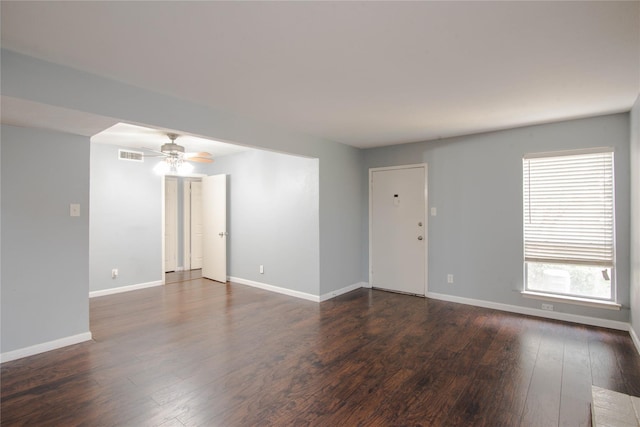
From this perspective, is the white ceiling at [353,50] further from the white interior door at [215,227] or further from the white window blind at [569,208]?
the white interior door at [215,227]

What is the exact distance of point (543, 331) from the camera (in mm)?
3504

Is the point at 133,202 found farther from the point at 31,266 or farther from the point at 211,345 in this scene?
the point at 211,345

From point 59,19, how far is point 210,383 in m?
2.58

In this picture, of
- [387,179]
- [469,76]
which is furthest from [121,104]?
→ [387,179]

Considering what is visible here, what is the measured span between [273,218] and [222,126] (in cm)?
219

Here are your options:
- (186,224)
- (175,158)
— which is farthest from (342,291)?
(186,224)

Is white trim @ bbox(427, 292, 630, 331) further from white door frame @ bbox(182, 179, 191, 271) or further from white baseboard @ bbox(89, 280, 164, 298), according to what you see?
white door frame @ bbox(182, 179, 191, 271)

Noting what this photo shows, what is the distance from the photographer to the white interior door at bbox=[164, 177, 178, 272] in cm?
704

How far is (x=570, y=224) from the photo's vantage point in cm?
381

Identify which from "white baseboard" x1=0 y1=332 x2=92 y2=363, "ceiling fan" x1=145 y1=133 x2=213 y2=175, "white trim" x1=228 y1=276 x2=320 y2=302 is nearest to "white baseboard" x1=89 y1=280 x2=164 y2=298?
"white trim" x1=228 y1=276 x2=320 y2=302

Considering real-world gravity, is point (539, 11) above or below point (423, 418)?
above

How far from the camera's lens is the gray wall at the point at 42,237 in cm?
291

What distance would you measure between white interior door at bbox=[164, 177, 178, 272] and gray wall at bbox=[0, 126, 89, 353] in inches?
149

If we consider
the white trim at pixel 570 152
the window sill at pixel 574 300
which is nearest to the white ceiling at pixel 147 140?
the white trim at pixel 570 152
